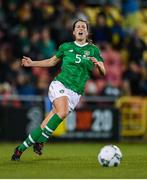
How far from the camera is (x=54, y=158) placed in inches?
500

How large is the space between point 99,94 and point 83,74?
7.54 m

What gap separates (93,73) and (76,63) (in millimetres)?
8522

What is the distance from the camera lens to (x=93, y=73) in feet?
67.8

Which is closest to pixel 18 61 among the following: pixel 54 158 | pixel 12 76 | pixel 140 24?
pixel 12 76

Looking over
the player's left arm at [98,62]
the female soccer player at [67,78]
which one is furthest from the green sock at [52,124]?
the player's left arm at [98,62]

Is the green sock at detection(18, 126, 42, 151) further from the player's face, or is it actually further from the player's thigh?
the player's face

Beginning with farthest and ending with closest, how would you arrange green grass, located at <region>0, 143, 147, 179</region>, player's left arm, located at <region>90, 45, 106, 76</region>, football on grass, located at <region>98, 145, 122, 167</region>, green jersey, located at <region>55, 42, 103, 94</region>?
green jersey, located at <region>55, 42, 103, 94</region>
player's left arm, located at <region>90, 45, 106, 76</region>
football on grass, located at <region>98, 145, 122, 167</region>
green grass, located at <region>0, 143, 147, 179</region>

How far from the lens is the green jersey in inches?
476

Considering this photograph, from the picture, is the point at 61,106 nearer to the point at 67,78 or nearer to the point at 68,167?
the point at 67,78

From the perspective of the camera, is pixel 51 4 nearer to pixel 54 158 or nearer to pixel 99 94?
pixel 99 94

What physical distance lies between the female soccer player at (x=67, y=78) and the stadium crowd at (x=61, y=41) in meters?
6.52

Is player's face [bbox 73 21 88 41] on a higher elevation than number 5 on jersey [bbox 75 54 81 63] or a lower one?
higher

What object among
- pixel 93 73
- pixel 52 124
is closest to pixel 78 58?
pixel 52 124

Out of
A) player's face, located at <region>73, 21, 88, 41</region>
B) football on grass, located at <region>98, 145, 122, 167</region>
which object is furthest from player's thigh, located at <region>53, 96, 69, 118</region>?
football on grass, located at <region>98, 145, 122, 167</region>
